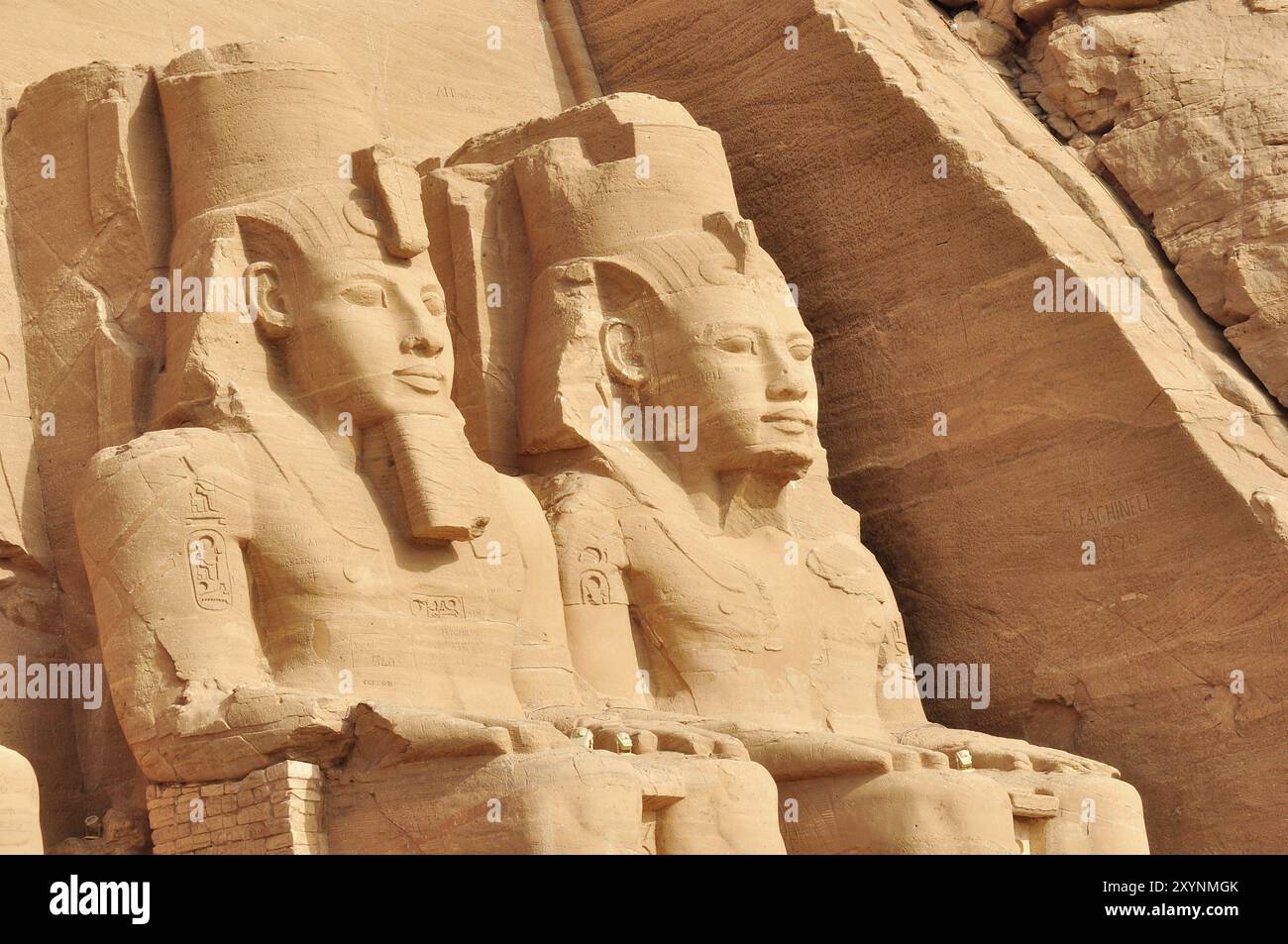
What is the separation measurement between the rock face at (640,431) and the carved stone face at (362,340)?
0.06 ft

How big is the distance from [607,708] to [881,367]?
9.80ft

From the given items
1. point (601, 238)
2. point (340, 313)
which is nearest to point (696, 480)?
point (601, 238)

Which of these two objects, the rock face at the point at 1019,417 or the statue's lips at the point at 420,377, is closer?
the statue's lips at the point at 420,377

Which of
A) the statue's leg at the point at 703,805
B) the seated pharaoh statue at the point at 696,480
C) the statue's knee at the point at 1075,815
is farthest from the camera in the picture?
the seated pharaoh statue at the point at 696,480

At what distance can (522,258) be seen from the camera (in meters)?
10.2

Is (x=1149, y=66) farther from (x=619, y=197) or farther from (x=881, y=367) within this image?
(x=619, y=197)

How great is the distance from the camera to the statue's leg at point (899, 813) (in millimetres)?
8328

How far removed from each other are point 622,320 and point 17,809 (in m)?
3.85

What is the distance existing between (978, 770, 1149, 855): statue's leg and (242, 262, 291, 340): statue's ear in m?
3.11

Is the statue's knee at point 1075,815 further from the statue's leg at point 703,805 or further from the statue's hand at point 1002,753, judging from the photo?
the statue's leg at point 703,805

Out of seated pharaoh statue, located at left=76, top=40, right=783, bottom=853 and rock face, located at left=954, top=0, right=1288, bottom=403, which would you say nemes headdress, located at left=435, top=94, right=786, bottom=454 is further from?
rock face, located at left=954, top=0, right=1288, bottom=403

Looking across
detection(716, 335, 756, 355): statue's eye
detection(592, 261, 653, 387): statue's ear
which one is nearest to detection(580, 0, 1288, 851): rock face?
detection(716, 335, 756, 355): statue's eye

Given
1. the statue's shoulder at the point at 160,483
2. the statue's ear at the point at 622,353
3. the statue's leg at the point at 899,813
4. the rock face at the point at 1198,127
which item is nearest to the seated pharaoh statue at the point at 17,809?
the statue's shoulder at the point at 160,483

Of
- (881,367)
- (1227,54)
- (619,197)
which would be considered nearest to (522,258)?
(619,197)
